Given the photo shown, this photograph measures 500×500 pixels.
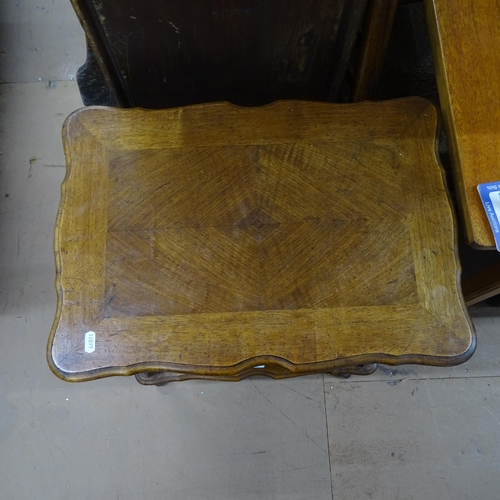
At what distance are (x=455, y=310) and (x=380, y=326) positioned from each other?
0.42 feet

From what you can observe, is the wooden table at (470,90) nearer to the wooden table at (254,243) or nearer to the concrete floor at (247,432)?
the wooden table at (254,243)

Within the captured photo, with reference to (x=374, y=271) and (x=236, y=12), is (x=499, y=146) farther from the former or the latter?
(x=236, y=12)

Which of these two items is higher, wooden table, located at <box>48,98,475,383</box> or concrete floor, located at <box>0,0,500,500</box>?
wooden table, located at <box>48,98,475,383</box>

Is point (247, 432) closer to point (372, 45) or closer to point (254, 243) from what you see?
point (254, 243)

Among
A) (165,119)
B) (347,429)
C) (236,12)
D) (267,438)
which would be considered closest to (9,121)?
(165,119)

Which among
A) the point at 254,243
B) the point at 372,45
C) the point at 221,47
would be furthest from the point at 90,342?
the point at 372,45

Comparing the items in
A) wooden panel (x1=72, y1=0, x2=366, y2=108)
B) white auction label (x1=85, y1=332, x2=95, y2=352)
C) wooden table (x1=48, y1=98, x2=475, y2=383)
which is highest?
wooden panel (x1=72, y1=0, x2=366, y2=108)

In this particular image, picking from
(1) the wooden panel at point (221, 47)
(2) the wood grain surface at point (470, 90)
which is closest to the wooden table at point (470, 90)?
(2) the wood grain surface at point (470, 90)

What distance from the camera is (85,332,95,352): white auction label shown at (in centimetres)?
72

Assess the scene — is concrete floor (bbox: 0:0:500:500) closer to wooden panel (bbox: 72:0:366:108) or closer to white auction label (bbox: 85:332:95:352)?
white auction label (bbox: 85:332:95:352)

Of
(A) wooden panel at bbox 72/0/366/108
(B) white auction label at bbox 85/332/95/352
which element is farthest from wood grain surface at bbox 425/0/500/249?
(B) white auction label at bbox 85/332/95/352

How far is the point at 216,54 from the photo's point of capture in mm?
888

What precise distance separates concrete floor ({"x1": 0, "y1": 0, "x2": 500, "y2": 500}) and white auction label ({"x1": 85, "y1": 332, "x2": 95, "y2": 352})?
53 centimetres

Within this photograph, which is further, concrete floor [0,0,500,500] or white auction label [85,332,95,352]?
concrete floor [0,0,500,500]
